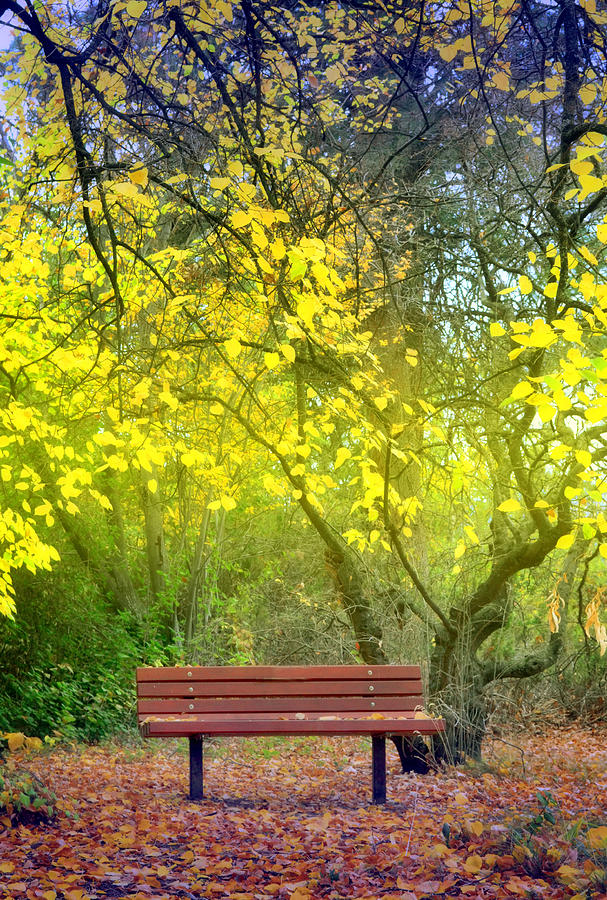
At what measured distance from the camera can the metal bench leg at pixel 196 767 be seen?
17.3 feet

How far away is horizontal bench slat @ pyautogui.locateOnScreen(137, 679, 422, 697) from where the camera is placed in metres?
5.35

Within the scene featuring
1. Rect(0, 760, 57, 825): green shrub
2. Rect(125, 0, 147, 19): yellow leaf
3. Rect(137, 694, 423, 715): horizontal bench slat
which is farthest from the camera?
Rect(137, 694, 423, 715): horizontal bench slat

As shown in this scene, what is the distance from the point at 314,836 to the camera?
424cm

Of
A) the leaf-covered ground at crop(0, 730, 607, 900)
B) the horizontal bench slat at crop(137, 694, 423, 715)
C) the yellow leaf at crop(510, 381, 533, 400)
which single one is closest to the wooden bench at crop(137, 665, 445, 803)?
the horizontal bench slat at crop(137, 694, 423, 715)

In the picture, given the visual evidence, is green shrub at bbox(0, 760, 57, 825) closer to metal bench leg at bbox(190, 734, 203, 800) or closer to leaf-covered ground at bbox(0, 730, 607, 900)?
leaf-covered ground at bbox(0, 730, 607, 900)

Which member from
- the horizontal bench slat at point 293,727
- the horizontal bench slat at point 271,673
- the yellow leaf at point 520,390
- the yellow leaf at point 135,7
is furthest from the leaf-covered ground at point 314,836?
the yellow leaf at point 135,7

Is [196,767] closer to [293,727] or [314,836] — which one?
[293,727]

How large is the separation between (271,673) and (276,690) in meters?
0.11

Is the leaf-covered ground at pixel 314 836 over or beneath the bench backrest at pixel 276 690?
beneath

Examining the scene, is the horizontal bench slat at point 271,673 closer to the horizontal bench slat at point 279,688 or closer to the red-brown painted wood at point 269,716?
the horizontal bench slat at point 279,688

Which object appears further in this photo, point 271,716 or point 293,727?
point 271,716

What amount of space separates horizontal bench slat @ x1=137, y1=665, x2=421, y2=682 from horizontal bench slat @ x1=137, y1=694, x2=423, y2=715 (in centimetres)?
13

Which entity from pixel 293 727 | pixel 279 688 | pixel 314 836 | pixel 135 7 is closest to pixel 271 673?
pixel 279 688

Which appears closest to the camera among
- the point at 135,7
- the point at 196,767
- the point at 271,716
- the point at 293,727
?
the point at 135,7
